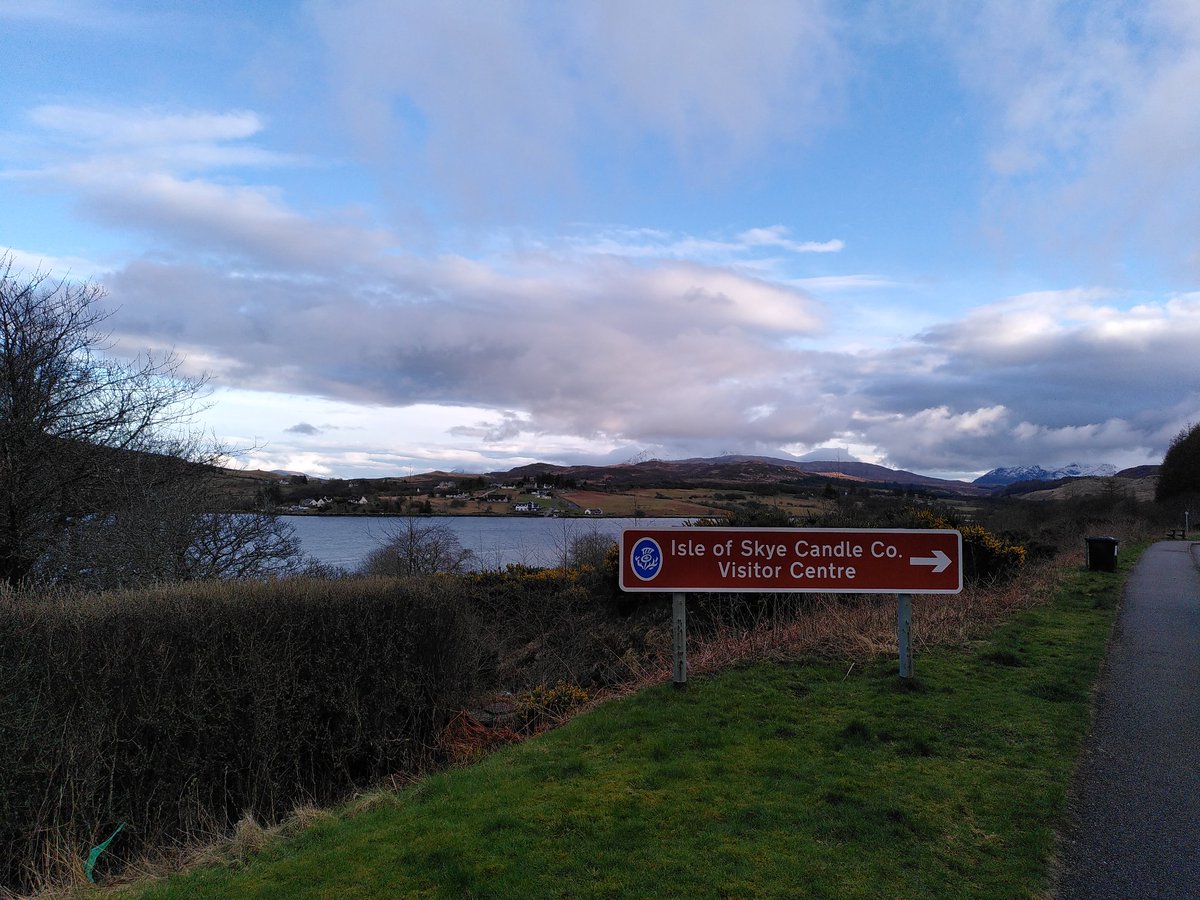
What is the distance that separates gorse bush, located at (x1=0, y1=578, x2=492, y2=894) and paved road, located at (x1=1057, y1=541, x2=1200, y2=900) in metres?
6.13

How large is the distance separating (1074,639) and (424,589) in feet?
27.4

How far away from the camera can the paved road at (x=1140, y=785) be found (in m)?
3.86

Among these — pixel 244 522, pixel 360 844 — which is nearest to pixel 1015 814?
pixel 360 844

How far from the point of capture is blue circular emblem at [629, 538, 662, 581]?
7.51 m

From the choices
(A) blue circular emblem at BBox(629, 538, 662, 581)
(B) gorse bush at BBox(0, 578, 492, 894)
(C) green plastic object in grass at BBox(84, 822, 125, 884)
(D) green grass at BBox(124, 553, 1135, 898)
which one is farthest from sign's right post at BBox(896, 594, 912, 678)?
(C) green plastic object in grass at BBox(84, 822, 125, 884)

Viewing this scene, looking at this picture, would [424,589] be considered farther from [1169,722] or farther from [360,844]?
[1169,722]

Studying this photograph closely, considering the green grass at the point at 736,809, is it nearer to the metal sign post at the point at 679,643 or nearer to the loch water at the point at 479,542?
the metal sign post at the point at 679,643

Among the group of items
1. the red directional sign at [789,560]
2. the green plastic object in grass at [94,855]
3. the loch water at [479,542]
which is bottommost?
the green plastic object in grass at [94,855]

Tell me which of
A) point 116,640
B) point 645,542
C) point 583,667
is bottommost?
point 583,667

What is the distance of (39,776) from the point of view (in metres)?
5.73

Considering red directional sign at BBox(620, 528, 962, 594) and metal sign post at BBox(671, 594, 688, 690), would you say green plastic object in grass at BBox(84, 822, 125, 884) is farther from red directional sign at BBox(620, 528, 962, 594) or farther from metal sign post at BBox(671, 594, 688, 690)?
metal sign post at BBox(671, 594, 688, 690)

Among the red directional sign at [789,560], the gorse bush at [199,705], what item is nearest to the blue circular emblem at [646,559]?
the red directional sign at [789,560]

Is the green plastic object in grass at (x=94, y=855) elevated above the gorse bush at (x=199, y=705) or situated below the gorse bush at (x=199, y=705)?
below

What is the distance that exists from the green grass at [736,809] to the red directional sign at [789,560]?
0.98m
